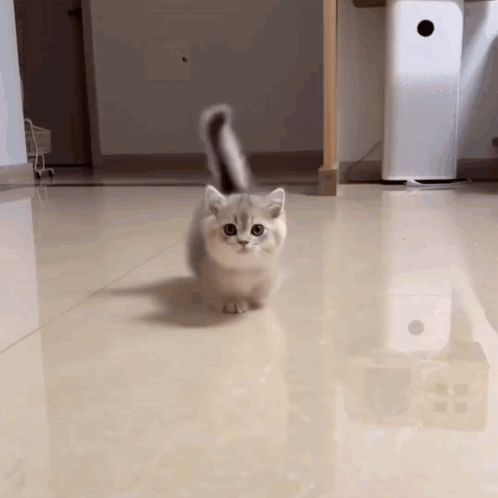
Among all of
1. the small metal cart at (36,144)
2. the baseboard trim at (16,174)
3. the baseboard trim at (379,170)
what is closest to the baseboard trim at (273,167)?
the baseboard trim at (379,170)

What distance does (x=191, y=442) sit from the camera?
0.58 meters

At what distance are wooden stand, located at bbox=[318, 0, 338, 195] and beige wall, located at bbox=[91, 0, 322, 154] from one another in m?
1.73

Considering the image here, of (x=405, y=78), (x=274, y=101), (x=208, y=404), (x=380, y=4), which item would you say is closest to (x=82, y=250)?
(x=208, y=404)

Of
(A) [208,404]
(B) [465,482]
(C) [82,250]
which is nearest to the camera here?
(B) [465,482]

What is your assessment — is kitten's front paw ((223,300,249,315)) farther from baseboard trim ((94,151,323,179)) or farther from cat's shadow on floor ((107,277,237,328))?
baseboard trim ((94,151,323,179))

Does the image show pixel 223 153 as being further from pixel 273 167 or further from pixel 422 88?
pixel 273 167

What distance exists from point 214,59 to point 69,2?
1.23m

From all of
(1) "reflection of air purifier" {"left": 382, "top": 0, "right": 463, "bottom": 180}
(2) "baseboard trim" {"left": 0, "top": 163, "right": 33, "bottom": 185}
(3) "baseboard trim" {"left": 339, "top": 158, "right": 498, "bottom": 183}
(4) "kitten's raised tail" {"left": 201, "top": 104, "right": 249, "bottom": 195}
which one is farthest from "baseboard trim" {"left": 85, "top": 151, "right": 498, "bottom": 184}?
(4) "kitten's raised tail" {"left": 201, "top": 104, "right": 249, "bottom": 195}

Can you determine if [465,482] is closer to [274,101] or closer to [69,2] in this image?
[274,101]

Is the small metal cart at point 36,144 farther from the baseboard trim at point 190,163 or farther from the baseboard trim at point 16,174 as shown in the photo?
the baseboard trim at point 190,163

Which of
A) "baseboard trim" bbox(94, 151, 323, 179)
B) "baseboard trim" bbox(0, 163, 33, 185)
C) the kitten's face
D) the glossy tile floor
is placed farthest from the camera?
"baseboard trim" bbox(94, 151, 323, 179)

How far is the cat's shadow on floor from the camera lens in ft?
3.12

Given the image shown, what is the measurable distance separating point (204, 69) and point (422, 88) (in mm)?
1945

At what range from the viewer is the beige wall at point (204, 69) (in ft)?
13.0
